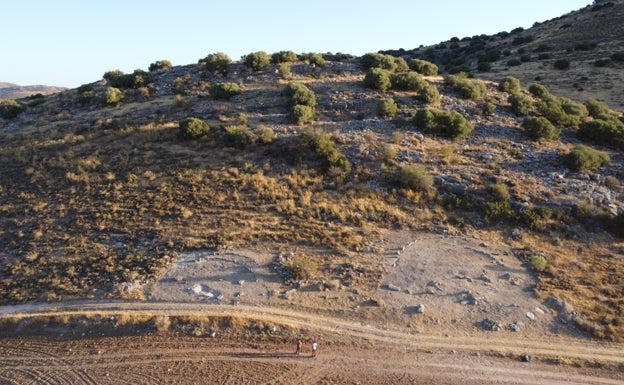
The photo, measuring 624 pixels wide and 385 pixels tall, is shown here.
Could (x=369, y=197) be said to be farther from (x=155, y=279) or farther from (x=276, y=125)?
(x=155, y=279)

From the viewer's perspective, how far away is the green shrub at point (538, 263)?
17.0 meters

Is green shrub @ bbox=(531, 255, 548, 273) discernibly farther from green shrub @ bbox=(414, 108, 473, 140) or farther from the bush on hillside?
green shrub @ bbox=(414, 108, 473, 140)

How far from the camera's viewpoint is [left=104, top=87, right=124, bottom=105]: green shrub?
3272 cm

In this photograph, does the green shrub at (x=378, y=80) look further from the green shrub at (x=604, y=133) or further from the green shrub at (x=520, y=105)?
the green shrub at (x=604, y=133)

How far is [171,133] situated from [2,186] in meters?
9.68

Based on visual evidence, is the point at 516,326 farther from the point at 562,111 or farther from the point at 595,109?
the point at 595,109

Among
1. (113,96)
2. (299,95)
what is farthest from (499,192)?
(113,96)

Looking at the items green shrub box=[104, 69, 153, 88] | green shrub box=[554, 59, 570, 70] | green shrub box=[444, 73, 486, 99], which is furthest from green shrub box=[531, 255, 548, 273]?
green shrub box=[554, 59, 570, 70]

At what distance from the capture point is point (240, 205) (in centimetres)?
2023

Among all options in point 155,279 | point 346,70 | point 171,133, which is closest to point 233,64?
point 346,70

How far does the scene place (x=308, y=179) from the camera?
22.2 meters

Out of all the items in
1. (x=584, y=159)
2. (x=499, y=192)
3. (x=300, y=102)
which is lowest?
(x=499, y=192)

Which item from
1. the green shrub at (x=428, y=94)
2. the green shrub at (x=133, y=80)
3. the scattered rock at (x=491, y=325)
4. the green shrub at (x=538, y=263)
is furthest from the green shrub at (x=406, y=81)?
the green shrub at (x=133, y=80)

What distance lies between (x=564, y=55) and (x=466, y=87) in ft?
113
